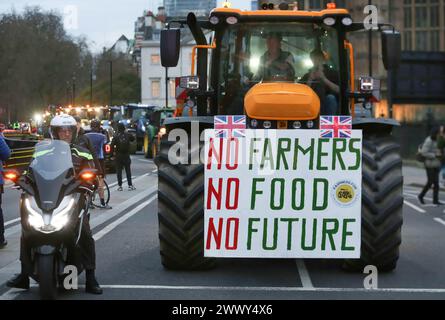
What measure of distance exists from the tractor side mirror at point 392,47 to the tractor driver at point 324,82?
2.51 feet

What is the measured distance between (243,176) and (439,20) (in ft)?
241

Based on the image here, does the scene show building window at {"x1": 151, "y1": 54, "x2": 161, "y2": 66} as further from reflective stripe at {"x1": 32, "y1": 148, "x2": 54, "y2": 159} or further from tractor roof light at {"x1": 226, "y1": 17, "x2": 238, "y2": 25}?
reflective stripe at {"x1": 32, "y1": 148, "x2": 54, "y2": 159}

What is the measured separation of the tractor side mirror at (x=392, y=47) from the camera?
996cm

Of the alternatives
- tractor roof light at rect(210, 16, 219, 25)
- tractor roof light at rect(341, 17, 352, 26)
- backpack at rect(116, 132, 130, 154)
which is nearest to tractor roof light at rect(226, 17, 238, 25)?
tractor roof light at rect(210, 16, 219, 25)

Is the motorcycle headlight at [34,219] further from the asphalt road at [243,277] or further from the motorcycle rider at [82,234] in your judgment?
the asphalt road at [243,277]

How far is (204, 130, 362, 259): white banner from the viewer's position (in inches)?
350

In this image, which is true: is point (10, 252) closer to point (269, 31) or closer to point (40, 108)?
point (269, 31)

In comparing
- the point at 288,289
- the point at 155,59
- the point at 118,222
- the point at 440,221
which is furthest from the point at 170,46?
the point at 155,59

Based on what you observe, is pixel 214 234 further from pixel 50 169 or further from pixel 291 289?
pixel 50 169

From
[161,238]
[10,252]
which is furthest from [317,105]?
[10,252]

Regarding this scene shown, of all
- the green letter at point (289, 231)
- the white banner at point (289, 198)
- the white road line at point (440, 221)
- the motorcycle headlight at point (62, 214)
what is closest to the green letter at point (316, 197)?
the white banner at point (289, 198)

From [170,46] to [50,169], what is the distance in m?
2.36

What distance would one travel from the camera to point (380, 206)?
9203 millimetres

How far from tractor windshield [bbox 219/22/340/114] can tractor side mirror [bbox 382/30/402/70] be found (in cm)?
76
